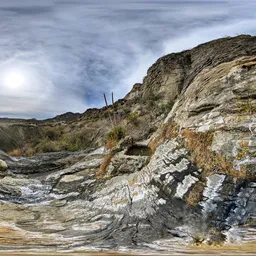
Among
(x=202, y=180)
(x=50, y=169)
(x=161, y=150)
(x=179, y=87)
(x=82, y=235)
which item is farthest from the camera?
(x=179, y=87)

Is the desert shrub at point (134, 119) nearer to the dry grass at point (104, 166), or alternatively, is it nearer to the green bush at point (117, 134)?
the green bush at point (117, 134)

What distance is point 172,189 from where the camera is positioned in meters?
8.98

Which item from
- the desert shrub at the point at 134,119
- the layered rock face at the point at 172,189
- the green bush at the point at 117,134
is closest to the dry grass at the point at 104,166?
the layered rock face at the point at 172,189

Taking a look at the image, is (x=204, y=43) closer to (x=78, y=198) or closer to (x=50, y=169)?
(x=50, y=169)

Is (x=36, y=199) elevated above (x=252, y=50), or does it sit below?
below

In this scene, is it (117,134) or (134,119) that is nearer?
(117,134)

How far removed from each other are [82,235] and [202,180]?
295 cm

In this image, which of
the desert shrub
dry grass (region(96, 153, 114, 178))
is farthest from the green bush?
the desert shrub

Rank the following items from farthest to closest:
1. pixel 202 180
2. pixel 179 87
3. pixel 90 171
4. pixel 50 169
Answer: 1. pixel 179 87
2. pixel 50 169
3. pixel 90 171
4. pixel 202 180

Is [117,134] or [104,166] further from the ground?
[117,134]

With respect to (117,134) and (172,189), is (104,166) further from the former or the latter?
(172,189)

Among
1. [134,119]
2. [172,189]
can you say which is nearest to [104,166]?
[172,189]

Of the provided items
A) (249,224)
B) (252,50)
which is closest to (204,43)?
(252,50)

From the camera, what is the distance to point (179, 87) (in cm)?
2150
